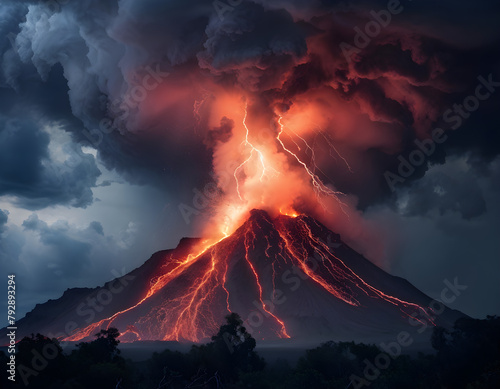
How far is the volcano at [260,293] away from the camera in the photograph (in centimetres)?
8738

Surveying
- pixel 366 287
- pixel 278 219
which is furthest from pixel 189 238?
pixel 366 287

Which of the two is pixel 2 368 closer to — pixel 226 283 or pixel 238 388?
pixel 238 388

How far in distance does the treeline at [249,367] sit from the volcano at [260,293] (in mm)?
35681

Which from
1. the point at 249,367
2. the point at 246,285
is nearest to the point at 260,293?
the point at 246,285

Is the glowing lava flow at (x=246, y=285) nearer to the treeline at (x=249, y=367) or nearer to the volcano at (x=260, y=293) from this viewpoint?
the volcano at (x=260, y=293)

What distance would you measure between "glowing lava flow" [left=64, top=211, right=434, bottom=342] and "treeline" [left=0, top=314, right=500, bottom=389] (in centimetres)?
3626

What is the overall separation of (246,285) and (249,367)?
4968 centimetres

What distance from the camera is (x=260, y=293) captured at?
311 ft

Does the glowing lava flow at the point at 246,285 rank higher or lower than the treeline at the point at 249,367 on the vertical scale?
higher

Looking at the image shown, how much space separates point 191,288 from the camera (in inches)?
3762

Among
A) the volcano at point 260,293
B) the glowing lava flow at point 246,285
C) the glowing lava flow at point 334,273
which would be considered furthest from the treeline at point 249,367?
the glowing lava flow at point 334,273

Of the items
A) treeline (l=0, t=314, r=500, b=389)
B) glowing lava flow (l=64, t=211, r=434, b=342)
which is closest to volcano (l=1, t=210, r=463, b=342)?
glowing lava flow (l=64, t=211, r=434, b=342)

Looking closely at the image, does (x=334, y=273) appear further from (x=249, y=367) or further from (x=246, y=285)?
(x=249, y=367)

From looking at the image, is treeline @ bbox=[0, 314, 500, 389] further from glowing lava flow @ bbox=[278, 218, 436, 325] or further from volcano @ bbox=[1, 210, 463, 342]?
glowing lava flow @ bbox=[278, 218, 436, 325]
